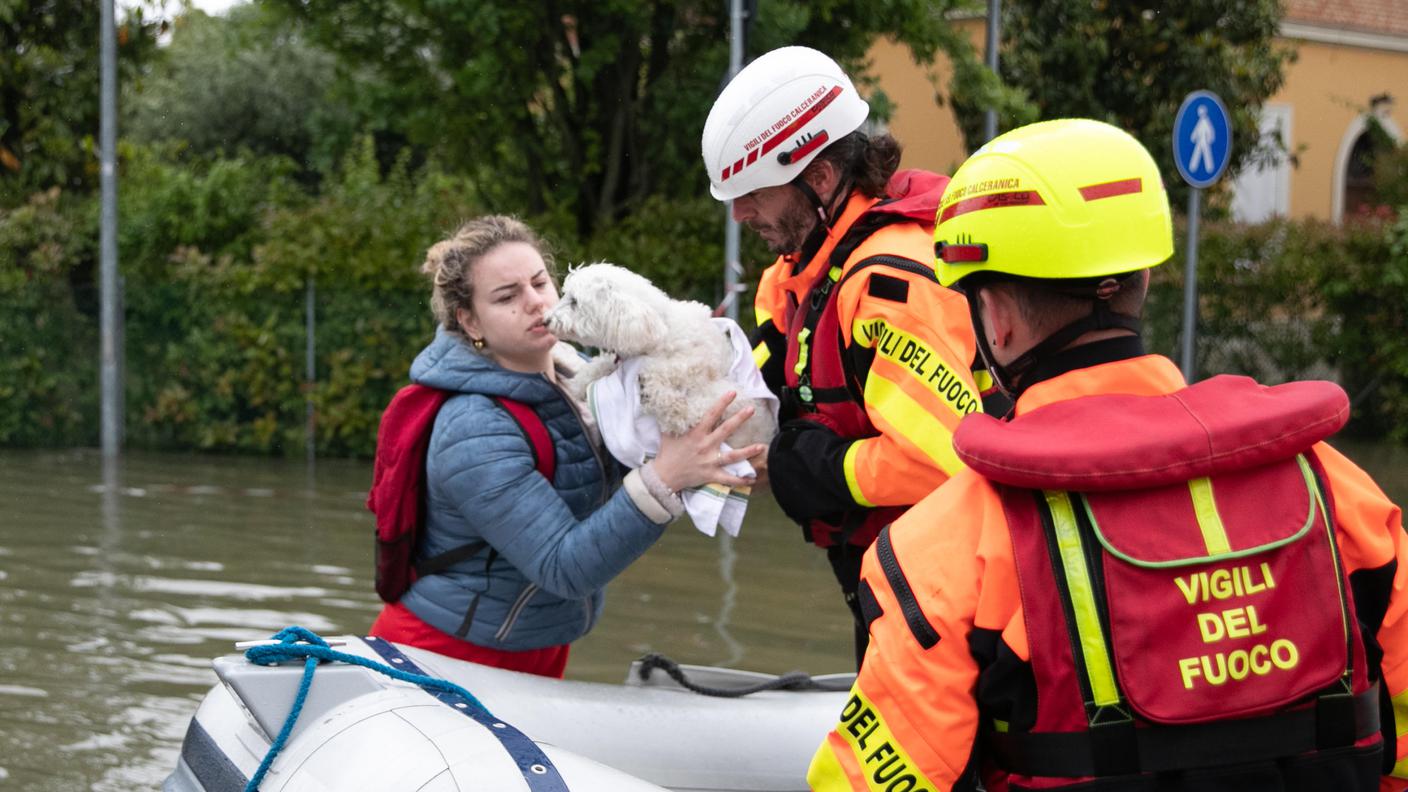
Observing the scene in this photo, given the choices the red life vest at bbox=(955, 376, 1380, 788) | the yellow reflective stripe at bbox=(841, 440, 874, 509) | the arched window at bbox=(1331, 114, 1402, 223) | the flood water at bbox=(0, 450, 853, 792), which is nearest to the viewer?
the red life vest at bbox=(955, 376, 1380, 788)

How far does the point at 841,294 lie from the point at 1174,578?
5.32ft

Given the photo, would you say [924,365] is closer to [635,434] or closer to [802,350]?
[802,350]

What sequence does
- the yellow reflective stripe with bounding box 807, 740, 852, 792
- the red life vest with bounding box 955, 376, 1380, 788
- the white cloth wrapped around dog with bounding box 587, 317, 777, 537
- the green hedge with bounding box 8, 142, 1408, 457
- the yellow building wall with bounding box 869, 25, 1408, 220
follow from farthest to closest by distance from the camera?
the yellow building wall with bounding box 869, 25, 1408, 220 → the green hedge with bounding box 8, 142, 1408, 457 → the white cloth wrapped around dog with bounding box 587, 317, 777, 537 → the yellow reflective stripe with bounding box 807, 740, 852, 792 → the red life vest with bounding box 955, 376, 1380, 788

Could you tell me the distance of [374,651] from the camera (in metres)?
3.50

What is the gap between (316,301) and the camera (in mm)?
14477

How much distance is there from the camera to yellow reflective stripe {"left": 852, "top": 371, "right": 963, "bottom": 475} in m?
3.15

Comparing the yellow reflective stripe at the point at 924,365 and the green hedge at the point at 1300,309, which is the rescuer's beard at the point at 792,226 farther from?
the green hedge at the point at 1300,309

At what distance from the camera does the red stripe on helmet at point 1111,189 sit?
2.11 metres

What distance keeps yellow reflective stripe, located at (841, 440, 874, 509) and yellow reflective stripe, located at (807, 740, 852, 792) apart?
1.25 metres

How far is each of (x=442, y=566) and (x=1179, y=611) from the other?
88.6 inches

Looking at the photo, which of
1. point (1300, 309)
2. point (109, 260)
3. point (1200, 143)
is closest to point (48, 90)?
point (109, 260)

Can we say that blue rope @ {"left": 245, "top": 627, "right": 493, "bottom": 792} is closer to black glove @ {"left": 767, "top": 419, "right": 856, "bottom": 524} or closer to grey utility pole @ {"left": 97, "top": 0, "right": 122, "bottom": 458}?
black glove @ {"left": 767, "top": 419, "right": 856, "bottom": 524}

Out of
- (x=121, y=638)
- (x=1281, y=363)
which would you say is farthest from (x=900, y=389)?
(x=1281, y=363)

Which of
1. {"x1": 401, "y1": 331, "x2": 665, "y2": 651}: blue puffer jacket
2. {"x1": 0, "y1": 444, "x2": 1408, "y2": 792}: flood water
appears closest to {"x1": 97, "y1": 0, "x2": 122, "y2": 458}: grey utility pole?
{"x1": 0, "y1": 444, "x2": 1408, "y2": 792}: flood water
